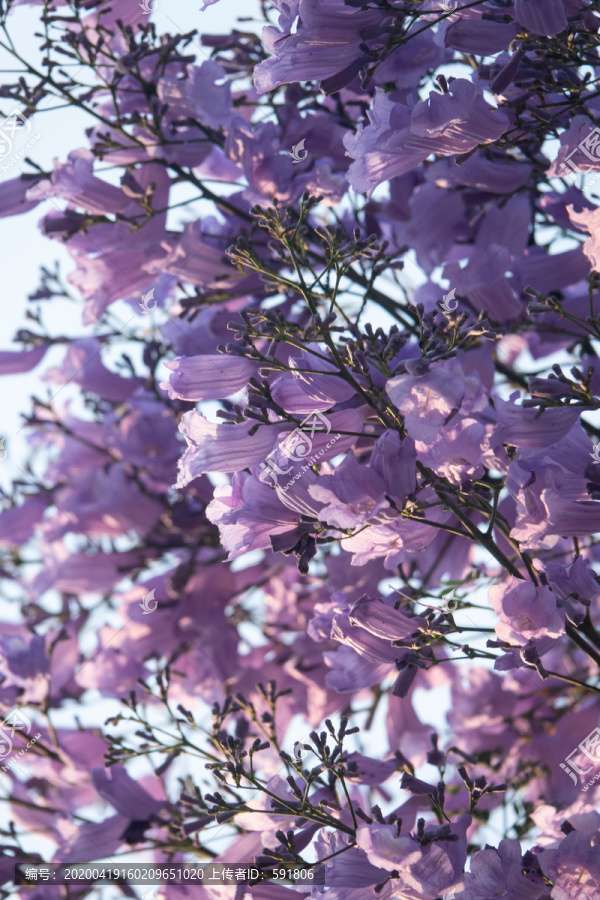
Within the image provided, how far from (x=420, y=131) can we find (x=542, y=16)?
0.25 m

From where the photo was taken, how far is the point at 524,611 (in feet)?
4.54

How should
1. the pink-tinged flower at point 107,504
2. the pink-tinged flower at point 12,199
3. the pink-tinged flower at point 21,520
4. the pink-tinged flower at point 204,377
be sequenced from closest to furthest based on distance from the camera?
the pink-tinged flower at point 204,377 < the pink-tinged flower at point 12,199 < the pink-tinged flower at point 107,504 < the pink-tinged flower at point 21,520

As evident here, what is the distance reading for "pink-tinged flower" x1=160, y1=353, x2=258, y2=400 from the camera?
1.57 m

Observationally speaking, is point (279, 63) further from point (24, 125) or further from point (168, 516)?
point (168, 516)

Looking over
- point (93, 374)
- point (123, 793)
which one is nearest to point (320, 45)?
point (93, 374)

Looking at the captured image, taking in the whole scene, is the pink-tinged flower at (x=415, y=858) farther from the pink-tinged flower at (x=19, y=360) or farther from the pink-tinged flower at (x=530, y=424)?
the pink-tinged flower at (x=19, y=360)

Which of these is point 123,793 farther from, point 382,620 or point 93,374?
point 93,374

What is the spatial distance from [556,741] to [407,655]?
4.89 ft

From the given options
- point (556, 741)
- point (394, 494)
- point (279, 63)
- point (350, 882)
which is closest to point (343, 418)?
point (394, 494)

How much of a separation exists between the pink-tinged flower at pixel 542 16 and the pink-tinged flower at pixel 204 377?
0.72 meters

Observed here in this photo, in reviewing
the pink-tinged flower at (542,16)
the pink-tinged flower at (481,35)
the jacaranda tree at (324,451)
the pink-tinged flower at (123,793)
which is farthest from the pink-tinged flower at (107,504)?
the pink-tinged flower at (542,16)

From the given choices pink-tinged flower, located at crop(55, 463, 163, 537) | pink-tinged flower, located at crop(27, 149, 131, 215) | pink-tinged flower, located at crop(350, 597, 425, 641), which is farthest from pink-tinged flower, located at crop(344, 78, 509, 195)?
pink-tinged flower, located at crop(55, 463, 163, 537)

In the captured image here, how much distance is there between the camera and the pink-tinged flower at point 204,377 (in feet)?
5.16

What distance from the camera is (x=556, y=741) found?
9.12ft
